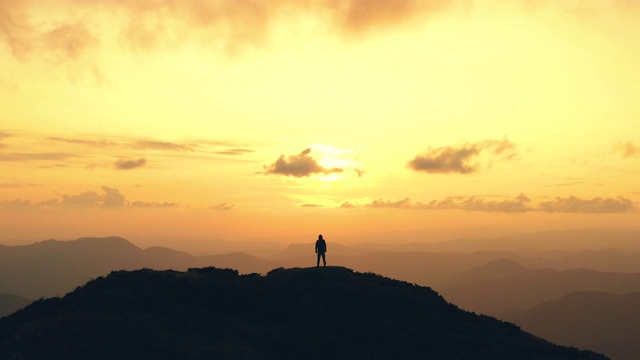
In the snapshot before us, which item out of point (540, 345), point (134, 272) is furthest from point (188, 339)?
point (540, 345)

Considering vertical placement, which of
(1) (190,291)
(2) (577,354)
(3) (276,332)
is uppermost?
(1) (190,291)

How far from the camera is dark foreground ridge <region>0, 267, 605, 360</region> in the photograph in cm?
3206

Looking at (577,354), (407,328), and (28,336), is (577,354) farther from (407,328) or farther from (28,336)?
(28,336)

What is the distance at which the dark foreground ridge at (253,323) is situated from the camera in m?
32.1

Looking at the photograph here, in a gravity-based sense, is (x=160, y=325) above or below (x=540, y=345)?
above

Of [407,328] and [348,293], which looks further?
[348,293]

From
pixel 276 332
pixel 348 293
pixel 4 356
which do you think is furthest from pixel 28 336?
pixel 348 293

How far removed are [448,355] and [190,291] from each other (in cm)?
1969

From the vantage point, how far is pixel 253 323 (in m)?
38.4

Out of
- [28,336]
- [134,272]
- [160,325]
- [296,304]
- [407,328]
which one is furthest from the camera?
[134,272]

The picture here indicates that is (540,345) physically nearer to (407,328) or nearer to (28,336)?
(407,328)

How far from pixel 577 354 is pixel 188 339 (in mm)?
28437

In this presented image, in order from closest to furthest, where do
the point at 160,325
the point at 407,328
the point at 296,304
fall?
the point at 160,325 < the point at 407,328 < the point at 296,304

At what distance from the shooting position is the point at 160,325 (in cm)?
3509
